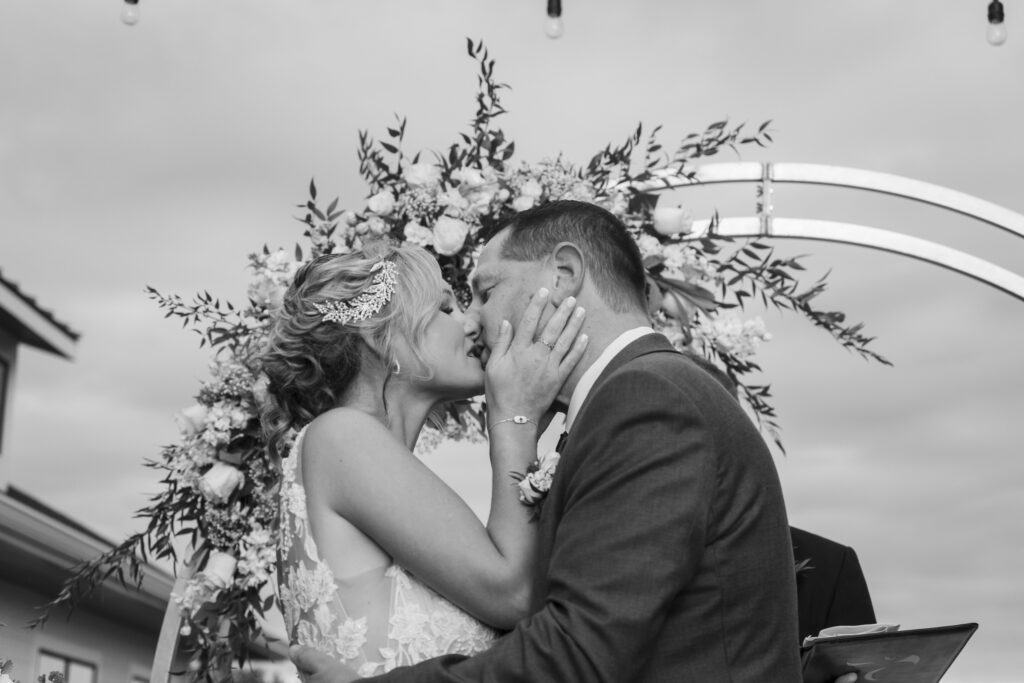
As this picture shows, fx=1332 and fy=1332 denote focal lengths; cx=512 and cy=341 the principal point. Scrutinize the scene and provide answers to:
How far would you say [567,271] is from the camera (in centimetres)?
391

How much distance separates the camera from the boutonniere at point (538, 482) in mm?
3801

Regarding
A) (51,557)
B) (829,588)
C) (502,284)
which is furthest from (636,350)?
(51,557)

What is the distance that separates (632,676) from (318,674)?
132cm

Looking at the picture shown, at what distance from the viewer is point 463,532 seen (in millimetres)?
3953

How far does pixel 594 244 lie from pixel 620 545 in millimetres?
1143

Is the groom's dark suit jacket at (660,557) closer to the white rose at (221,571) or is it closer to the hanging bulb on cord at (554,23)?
the white rose at (221,571)

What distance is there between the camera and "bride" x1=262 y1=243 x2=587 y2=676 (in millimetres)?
3934

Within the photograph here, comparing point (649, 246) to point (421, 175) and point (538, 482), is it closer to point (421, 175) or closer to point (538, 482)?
point (421, 175)

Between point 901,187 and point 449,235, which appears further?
point 901,187

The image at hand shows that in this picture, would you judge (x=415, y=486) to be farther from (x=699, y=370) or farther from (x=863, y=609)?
(x=863, y=609)

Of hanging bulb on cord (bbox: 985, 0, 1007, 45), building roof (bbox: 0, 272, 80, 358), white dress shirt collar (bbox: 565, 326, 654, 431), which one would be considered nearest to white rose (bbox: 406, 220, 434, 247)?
white dress shirt collar (bbox: 565, 326, 654, 431)

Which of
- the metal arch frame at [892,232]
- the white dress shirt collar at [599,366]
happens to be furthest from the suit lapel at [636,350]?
the metal arch frame at [892,232]

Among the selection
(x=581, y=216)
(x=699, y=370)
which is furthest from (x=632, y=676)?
(x=581, y=216)

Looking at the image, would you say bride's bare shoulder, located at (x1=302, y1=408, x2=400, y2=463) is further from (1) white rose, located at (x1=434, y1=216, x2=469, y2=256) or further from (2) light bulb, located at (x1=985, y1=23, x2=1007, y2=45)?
(2) light bulb, located at (x1=985, y1=23, x2=1007, y2=45)
